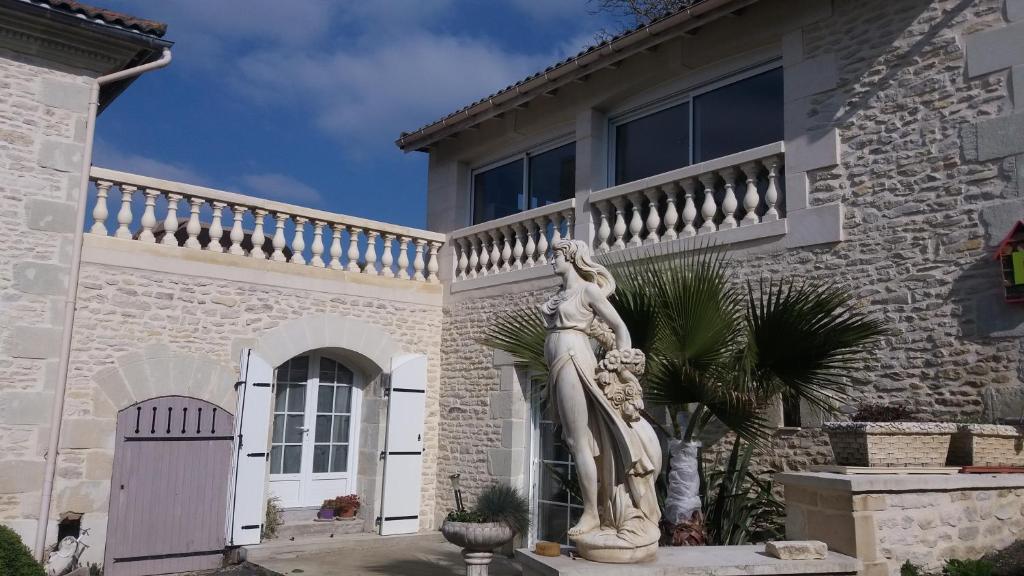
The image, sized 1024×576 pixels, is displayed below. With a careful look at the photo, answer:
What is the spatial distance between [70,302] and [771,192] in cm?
607

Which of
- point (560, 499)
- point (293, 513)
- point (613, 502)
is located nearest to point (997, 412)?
point (613, 502)

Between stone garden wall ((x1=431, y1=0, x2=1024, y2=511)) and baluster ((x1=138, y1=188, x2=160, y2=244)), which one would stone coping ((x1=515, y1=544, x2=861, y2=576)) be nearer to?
stone garden wall ((x1=431, y1=0, x2=1024, y2=511))

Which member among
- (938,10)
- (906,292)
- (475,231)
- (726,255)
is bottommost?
(906,292)

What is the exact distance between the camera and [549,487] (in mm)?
8719

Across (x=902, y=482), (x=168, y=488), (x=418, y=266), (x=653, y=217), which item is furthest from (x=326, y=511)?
(x=902, y=482)

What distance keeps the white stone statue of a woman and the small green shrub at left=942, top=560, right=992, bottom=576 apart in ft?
5.31

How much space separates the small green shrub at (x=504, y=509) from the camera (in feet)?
22.0

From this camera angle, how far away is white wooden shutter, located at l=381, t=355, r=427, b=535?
8867mm

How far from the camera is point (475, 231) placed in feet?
31.7

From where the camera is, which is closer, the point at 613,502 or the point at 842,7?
the point at 613,502

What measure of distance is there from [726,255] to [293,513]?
17.2ft

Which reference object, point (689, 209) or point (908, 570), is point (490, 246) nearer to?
point (689, 209)

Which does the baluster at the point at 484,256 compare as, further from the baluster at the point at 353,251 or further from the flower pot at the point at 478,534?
the flower pot at the point at 478,534

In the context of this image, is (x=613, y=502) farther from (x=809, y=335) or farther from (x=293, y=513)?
(x=293, y=513)
